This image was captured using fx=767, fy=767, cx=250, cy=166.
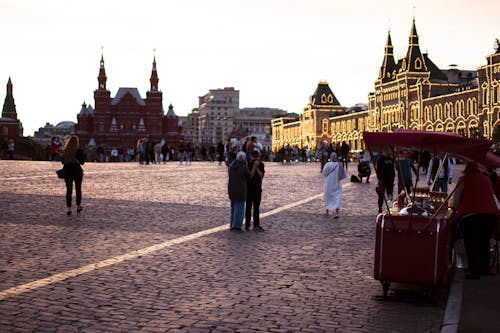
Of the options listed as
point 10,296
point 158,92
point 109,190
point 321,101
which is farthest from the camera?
point 321,101

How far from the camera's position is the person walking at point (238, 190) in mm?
14398

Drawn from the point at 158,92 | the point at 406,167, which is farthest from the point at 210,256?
the point at 158,92

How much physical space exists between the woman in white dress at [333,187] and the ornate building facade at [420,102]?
6503cm

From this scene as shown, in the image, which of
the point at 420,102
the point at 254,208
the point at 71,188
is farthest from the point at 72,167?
the point at 420,102

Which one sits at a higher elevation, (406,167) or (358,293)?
(406,167)

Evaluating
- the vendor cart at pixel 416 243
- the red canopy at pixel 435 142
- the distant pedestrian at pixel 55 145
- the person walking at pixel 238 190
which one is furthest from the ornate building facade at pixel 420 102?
the vendor cart at pixel 416 243

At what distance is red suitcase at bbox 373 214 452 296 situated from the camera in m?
8.46

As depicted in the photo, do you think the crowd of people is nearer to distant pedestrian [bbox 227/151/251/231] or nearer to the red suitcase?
distant pedestrian [bbox 227/151/251/231]

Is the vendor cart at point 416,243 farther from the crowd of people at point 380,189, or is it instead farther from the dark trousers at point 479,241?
the dark trousers at point 479,241

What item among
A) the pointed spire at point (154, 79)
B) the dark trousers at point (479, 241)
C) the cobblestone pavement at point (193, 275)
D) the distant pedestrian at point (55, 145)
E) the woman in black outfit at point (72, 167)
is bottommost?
the cobblestone pavement at point (193, 275)

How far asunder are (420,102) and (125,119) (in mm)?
49709

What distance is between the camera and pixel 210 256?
1105 cm

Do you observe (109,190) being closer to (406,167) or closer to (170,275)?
(406,167)

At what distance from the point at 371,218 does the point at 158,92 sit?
117 m
